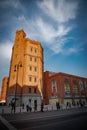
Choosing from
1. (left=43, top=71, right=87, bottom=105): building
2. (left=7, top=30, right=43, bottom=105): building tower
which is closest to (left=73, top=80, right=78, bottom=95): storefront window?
(left=43, top=71, right=87, bottom=105): building

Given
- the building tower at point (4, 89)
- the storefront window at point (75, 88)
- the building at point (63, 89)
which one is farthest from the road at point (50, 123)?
the building tower at point (4, 89)

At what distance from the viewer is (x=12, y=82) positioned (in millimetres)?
36469

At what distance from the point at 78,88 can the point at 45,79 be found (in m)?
14.1

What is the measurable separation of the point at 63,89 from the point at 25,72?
15.0m

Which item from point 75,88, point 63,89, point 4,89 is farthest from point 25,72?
point 4,89

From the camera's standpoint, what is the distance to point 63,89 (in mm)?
40594

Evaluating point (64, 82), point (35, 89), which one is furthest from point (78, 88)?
point (35, 89)

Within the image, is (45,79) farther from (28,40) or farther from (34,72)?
(28,40)

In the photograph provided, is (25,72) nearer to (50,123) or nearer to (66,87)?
(66,87)

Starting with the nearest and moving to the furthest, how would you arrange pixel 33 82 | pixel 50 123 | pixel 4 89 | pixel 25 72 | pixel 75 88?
pixel 50 123 < pixel 25 72 < pixel 33 82 < pixel 75 88 < pixel 4 89

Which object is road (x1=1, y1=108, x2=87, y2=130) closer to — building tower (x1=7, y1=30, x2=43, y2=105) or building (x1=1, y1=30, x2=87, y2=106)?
building tower (x1=7, y1=30, x2=43, y2=105)

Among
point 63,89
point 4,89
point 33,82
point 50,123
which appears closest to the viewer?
point 50,123

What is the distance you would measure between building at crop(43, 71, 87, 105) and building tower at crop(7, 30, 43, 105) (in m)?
5.70

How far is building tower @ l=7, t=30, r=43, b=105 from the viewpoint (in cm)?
3493
